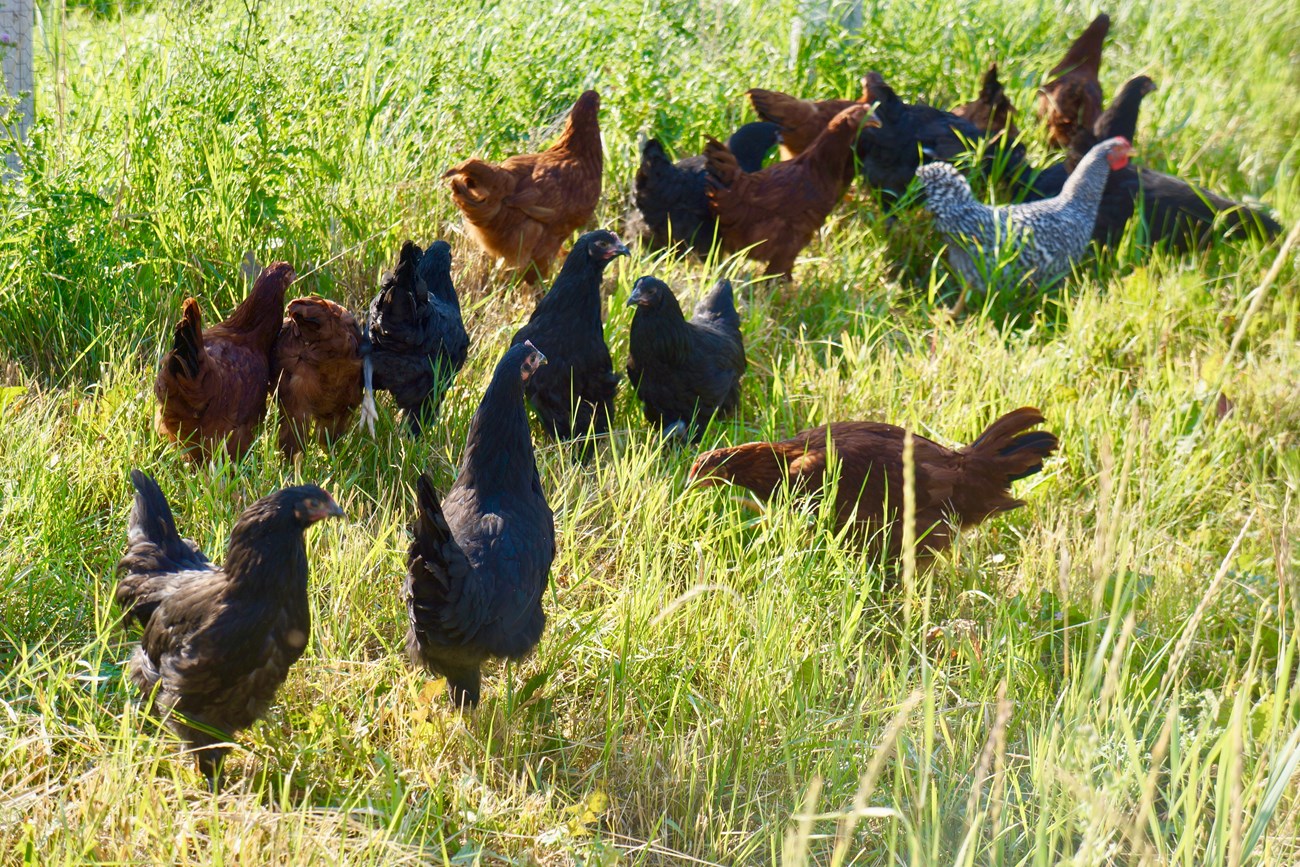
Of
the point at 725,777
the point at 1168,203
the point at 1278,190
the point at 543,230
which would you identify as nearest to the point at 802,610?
the point at 725,777

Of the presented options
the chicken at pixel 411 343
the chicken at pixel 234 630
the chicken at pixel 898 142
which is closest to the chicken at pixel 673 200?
the chicken at pixel 898 142

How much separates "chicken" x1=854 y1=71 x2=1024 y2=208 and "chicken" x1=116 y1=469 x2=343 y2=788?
14.9 feet

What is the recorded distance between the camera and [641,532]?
372 centimetres

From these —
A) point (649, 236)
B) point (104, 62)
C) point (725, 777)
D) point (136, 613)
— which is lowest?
point (725, 777)

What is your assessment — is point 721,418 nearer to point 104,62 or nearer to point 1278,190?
point 104,62

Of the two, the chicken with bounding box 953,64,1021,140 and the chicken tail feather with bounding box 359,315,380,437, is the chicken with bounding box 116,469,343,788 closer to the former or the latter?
the chicken tail feather with bounding box 359,315,380,437

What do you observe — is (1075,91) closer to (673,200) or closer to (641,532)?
(673,200)

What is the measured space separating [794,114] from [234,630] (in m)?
4.73

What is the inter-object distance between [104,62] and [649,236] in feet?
8.64

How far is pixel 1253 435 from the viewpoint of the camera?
5.06 metres

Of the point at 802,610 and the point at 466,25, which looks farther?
the point at 466,25

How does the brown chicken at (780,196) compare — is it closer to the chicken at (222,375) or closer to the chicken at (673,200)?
the chicken at (673,200)

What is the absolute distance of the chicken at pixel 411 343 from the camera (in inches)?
160

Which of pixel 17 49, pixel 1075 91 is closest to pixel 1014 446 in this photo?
pixel 1075 91
